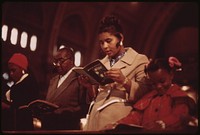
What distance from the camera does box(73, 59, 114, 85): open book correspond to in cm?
371

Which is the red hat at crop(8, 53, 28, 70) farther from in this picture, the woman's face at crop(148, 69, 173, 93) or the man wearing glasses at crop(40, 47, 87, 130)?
the woman's face at crop(148, 69, 173, 93)

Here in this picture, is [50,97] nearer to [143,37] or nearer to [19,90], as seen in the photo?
[19,90]

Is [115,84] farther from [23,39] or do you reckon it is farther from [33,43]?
[33,43]

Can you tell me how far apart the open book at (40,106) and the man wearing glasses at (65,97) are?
2.2 inches

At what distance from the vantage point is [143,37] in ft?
52.2

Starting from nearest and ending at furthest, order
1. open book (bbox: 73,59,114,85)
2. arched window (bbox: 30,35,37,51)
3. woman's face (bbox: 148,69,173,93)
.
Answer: woman's face (bbox: 148,69,173,93) → open book (bbox: 73,59,114,85) → arched window (bbox: 30,35,37,51)

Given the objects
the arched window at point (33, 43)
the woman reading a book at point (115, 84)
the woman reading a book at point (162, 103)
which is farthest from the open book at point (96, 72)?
the arched window at point (33, 43)

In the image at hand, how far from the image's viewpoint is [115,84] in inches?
154

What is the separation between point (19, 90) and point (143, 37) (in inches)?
471

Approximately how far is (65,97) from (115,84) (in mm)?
541

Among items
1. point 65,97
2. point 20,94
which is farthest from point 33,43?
point 65,97

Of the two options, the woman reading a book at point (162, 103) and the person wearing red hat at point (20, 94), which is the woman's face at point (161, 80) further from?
the person wearing red hat at point (20, 94)

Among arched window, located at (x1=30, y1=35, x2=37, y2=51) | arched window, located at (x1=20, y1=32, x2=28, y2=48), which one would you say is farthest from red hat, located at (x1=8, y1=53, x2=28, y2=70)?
arched window, located at (x1=30, y1=35, x2=37, y2=51)

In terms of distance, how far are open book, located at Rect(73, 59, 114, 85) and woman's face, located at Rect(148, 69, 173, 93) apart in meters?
0.40
